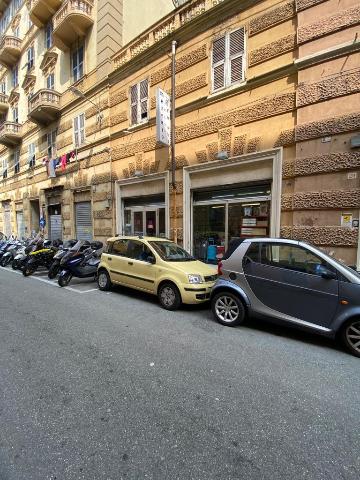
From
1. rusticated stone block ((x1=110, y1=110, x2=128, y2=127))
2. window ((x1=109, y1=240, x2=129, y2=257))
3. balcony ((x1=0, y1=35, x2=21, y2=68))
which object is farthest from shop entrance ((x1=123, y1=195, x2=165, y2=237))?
balcony ((x1=0, y1=35, x2=21, y2=68))

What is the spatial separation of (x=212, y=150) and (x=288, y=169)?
257 centimetres

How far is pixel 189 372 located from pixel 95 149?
11.6 meters

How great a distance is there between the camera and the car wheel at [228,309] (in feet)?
14.1

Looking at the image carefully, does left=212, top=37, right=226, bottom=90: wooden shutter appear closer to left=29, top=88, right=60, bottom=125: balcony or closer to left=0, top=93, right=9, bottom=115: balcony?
left=29, top=88, right=60, bottom=125: balcony

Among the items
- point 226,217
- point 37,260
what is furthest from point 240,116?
point 37,260

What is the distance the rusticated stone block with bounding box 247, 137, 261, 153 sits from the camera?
7176mm

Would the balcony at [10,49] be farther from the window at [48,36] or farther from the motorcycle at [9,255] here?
the motorcycle at [9,255]

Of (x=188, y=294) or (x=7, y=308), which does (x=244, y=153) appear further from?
(x=7, y=308)

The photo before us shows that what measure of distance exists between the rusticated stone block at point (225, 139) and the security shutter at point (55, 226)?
447 inches

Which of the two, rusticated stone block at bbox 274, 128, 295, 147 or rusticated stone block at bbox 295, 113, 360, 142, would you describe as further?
rusticated stone block at bbox 274, 128, 295, 147

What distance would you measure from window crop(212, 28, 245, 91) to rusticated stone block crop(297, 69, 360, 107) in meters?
2.06

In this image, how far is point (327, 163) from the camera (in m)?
6.05

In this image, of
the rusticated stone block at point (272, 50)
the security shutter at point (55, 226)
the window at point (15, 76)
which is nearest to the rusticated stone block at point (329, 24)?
the rusticated stone block at point (272, 50)

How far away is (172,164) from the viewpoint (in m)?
8.91
